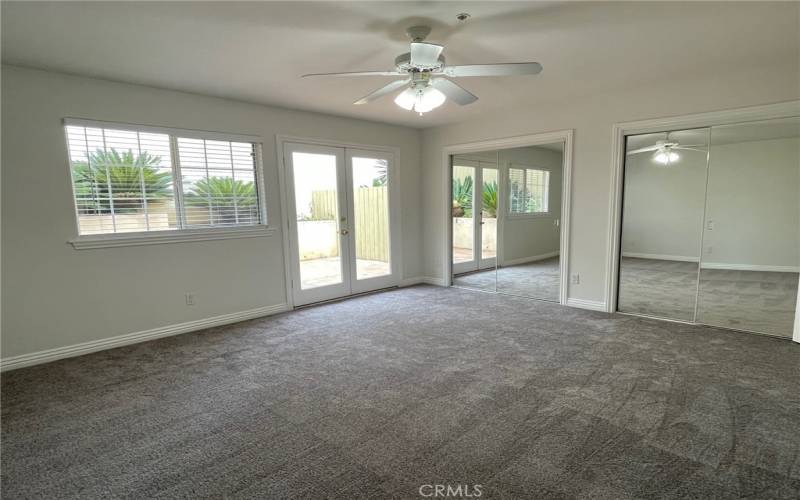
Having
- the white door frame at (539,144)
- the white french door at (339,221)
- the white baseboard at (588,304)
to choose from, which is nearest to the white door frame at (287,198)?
the white french door at (339,221)

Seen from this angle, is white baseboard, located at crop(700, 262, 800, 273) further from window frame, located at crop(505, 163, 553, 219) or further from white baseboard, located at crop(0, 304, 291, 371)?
white baseboard, located at crop(0, 304, 291, 371)

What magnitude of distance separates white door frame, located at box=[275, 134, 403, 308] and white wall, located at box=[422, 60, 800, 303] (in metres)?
0.95

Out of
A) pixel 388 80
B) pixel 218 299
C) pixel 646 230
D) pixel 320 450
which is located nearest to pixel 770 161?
pixel 646 230

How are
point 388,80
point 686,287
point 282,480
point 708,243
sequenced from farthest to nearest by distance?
point 686,287
point 708,243
point 388,80
point 282,480

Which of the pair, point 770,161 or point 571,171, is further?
point 571,171

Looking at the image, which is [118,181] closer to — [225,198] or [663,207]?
[225,198]

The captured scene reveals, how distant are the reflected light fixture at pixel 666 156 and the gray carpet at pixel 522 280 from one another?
1.76 m

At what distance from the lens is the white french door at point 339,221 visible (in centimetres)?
461

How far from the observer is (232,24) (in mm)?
2277

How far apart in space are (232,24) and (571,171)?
3.77m

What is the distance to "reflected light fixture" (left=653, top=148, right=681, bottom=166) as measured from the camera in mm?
3939

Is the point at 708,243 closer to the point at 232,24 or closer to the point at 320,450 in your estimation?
the point at 320,450

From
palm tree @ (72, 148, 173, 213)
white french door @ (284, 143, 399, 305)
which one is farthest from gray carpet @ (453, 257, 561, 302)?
palm tree @ (72, 148, 173, 213)

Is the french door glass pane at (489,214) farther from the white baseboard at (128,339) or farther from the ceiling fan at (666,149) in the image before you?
the white baseboard at (128,339)
